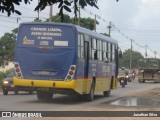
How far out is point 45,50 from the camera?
19.6m

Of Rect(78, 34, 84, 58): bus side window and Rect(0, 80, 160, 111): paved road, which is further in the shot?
Rect(78, 34, 84, 58): bus side window

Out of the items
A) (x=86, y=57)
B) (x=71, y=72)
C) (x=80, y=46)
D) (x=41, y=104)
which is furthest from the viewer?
(x=86, y=57)

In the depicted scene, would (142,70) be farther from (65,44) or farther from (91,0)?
(91,0)

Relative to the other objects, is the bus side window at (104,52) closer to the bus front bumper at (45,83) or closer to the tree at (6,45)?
the bus front bumper at (45,83)

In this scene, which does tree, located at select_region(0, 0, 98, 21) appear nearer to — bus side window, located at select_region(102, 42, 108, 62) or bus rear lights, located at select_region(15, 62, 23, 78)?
bus rear lights, located at select_region(15, 62, 23, 78)

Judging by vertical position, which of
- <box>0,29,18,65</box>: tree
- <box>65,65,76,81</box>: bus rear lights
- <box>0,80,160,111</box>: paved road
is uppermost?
<box>0,29,18,65</box>: tree

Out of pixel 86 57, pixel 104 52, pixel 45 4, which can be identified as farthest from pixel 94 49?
pixel 45 4

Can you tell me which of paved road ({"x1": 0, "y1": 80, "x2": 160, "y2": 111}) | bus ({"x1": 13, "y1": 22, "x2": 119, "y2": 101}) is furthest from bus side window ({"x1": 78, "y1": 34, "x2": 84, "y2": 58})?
paved road ({"x1": 0, "y1": 80, "x2": 160, "y2": 111})

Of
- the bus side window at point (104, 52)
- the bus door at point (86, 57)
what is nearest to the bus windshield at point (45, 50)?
the bus door at point (86, 57)

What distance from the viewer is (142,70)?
5834 centimetres

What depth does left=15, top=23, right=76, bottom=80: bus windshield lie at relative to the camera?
63.4ft

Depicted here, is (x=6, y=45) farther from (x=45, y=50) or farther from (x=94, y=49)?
(x=45, y=50)

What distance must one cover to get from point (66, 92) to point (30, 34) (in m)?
2.94

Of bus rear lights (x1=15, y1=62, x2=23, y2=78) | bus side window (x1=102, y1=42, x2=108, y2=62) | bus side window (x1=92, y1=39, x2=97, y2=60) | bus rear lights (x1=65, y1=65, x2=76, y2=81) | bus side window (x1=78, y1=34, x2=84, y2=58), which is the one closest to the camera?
bus rear lights (x1=65, y1=65, x2=76, y2=81)
